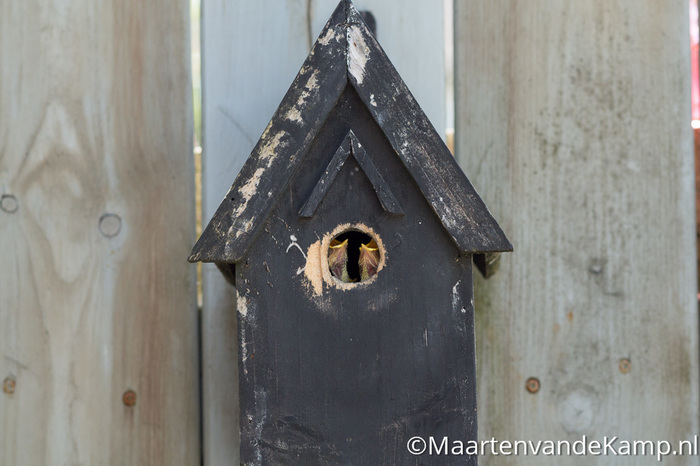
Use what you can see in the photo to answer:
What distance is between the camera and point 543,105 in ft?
4.60

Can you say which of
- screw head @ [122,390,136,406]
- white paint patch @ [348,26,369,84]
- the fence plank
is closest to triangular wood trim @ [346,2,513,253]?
white paint patch @ [348,26,369,84]

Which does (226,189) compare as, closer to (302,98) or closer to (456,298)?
(302,98)

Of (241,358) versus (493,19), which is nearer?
(241,358)

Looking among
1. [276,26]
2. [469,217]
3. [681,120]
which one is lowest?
[469,217]

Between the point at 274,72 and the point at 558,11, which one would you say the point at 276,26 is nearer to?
the point at 274,72

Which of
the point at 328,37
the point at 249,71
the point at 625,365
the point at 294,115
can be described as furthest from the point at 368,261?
the point at 625,365

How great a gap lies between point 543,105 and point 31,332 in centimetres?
112

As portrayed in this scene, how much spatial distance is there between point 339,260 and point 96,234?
55 cm

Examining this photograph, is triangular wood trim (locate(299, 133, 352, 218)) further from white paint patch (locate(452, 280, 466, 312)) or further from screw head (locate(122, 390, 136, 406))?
screw head (locate(122, 390, 136, 406))

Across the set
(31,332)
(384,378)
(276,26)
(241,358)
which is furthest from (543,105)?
(31,332)

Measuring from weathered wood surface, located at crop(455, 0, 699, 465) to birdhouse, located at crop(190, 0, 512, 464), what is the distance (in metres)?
0.33

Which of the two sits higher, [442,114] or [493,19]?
[493,19]

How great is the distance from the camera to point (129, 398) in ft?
4.45

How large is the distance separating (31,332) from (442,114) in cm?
92
